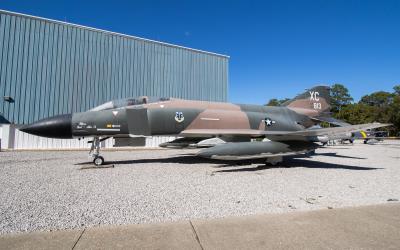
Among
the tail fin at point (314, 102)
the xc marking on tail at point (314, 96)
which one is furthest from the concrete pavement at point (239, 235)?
the xc marking on tail at point (314, 96)

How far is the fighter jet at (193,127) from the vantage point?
7.68 m

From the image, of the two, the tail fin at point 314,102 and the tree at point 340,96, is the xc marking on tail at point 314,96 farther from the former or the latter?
the tree at point 340,96

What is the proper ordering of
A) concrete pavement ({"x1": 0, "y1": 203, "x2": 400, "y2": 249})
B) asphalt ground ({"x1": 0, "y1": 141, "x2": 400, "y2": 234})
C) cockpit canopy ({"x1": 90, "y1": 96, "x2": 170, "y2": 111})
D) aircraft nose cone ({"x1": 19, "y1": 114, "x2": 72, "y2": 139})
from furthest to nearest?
cockpit canopy ({"x1": 90, "y1": 96, "x2": 170, "y2": 111}) < aircraft nose cone ({"x1": 19, "y1": 114, "x2": 72, "y2": 139}) < asphalt ground ({"x1": 0, "y1": 141, "x2": 400, "y2": 234}) < concrete pavement ({"x1": 0, "y1": 203, "x2": 400, "y2": 249})

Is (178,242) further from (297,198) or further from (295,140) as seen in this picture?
(295,140)

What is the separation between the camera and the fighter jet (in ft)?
25.2

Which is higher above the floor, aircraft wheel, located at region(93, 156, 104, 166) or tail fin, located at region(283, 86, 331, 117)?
tail fin, located at region(283, 86, 331, 117)

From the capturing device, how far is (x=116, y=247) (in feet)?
8.02

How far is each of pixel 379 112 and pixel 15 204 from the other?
74.2 meters

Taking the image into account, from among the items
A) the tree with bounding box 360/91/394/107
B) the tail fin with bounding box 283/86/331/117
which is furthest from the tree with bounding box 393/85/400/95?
the tail fin with bounding box 283/86/331/117

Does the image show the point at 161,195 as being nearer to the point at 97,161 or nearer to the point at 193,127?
the point at 97,161

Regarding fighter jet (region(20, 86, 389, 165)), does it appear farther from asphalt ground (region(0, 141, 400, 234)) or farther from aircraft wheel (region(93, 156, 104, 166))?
asphalt ground (region(0, 141, 400, 234))

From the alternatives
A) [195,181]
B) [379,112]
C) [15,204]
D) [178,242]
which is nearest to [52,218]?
[15,204]

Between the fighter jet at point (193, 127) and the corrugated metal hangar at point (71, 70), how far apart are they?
9235 mm

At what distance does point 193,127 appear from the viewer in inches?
365
